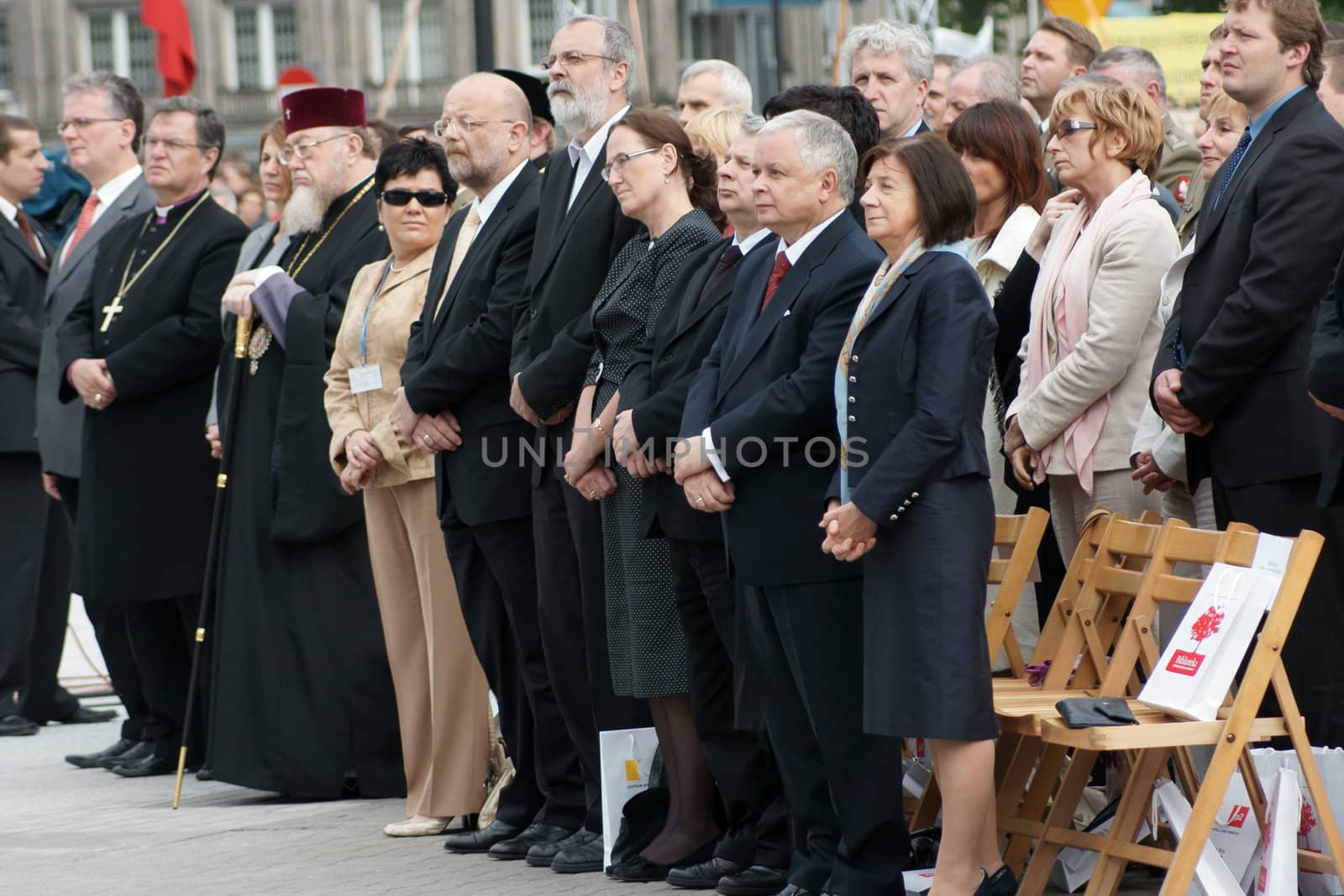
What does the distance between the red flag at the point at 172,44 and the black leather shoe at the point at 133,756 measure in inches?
296

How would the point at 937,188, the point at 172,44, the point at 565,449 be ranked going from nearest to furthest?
the point at 937,188
the point at 565,449
the point at 172,44

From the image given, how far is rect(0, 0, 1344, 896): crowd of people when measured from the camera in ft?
17.3

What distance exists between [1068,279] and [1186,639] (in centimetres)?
148

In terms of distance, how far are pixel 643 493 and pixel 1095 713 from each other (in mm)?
1638

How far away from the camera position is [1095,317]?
19.7 ft

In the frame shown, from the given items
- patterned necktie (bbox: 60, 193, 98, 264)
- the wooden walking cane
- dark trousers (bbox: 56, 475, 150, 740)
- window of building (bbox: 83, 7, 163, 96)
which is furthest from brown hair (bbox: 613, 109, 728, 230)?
window of building (bbox: 83, 7, 163, 96)

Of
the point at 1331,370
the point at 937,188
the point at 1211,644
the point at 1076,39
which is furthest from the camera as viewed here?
the point at 1076,39

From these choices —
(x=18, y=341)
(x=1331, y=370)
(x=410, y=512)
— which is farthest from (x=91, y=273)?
(x=1331, y=370)

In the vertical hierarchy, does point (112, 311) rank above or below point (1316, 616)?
above

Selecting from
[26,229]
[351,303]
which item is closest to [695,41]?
[26,229]

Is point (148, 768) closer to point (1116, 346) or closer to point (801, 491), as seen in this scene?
point (801, 491)

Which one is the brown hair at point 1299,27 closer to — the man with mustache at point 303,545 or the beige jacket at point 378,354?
the beige jacket at point 378,354

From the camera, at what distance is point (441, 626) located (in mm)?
7137

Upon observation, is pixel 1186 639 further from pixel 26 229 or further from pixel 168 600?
pixel 26 229
